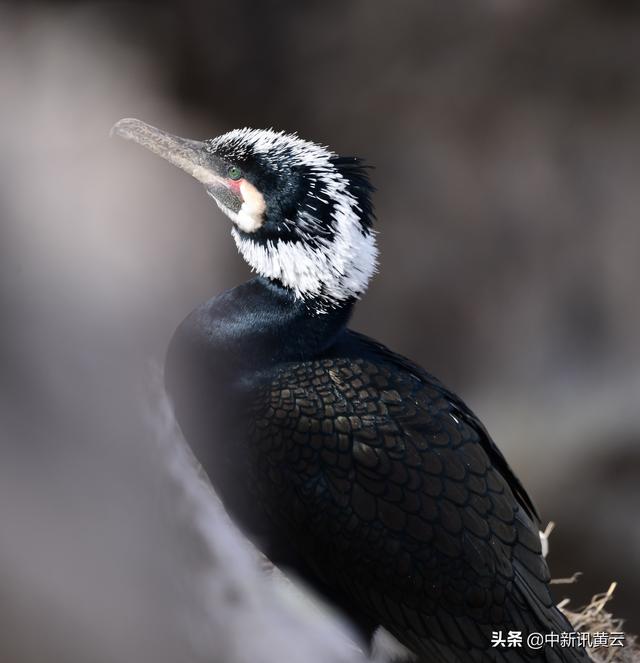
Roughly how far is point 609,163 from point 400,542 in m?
2.96

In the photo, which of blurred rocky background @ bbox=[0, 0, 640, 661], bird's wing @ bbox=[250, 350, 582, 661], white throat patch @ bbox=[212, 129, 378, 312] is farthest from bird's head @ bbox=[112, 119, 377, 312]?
blurred rocky background @ bbox=[0, 0, 640, 661]

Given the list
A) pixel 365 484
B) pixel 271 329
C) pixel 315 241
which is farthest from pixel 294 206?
pixel 365 484

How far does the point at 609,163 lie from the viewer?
409cm

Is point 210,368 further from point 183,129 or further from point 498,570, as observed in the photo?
point 183,129

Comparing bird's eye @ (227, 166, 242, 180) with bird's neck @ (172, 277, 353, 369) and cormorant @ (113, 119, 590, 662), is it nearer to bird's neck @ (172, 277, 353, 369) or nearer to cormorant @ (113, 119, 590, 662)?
cormorant @ (113, 119, 590, 662)

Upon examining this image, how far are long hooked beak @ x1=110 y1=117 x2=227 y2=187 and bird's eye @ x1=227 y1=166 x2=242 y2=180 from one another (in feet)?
0.05

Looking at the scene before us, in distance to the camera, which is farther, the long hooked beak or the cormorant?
the long hooked beak

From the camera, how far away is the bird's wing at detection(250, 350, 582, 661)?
1548 mm

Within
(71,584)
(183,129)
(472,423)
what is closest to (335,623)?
(472,423)

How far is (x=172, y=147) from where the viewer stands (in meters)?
1.73

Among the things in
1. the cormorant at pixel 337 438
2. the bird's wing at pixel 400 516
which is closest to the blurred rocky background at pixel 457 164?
the cormorant at pixel 337 438

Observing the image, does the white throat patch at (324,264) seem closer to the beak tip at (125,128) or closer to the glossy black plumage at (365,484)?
the glossy black plumage at (365,484)

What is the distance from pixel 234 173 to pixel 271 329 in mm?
284

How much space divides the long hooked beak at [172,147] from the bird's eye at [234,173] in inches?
0.6
